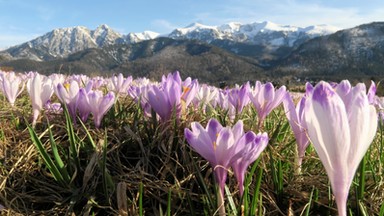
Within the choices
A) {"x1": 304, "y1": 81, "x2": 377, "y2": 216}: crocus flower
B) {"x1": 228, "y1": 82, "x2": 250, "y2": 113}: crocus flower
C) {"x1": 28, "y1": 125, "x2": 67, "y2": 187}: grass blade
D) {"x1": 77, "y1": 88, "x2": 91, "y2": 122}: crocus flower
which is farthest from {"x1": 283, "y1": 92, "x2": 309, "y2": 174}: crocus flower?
{"x1": 77, "y1": 88, "x2": 91, "y2": 122}: crocus flower

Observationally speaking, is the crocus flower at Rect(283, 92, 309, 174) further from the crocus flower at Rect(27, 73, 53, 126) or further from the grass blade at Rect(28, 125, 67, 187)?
the crocus flower at Rect(27, 73, 53, 126)

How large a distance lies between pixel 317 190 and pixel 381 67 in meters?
201

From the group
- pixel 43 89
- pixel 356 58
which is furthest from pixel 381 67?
pixel 43 89

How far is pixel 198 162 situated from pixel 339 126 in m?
0.85

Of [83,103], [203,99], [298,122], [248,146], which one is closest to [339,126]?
[248,146]

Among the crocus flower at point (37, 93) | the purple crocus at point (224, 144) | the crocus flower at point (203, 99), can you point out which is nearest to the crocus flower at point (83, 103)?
the crocus flower at point (37, 93)

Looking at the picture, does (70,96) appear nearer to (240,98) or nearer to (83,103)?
(83,103)

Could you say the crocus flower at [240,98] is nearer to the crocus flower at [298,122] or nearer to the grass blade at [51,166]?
the crocus flower at [298,122]

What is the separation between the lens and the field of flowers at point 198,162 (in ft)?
3.11

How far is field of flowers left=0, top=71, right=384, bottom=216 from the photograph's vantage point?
0.95 meters

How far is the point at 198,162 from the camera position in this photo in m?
1.66

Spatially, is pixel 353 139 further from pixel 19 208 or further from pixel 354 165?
pixel 19 208

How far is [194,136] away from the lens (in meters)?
1.23

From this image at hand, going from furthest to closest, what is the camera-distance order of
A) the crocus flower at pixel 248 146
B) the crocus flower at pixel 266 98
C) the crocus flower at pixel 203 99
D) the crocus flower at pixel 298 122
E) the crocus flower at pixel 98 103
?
the crocus flower at pixel 203 99, the crocus flower at pixel 266 98, the crocus flower at pixel 98 103, the crocus flower at pixel 298 122, the crocus flower at pixel 248 146
